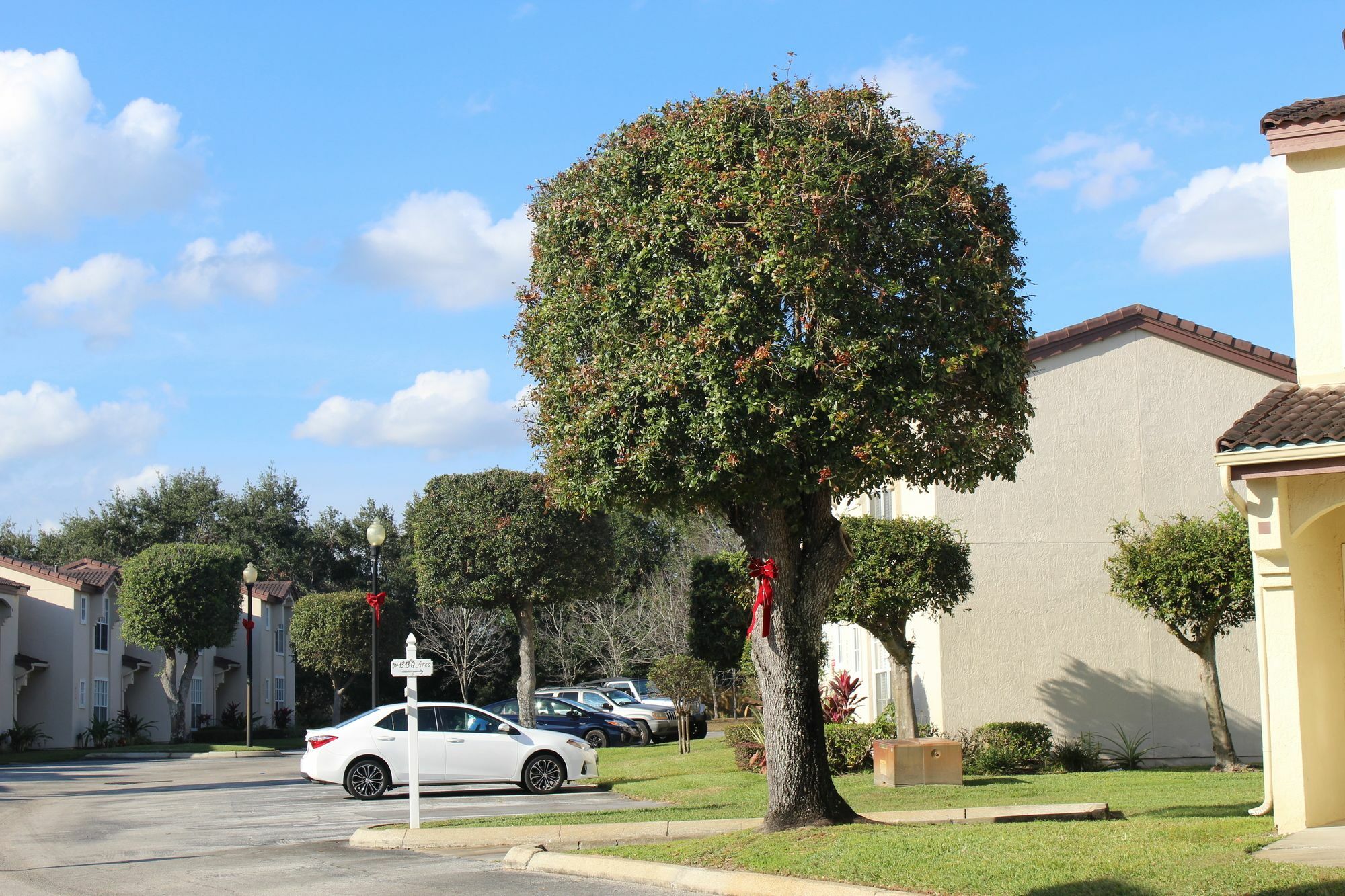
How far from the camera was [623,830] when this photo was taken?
549 inches

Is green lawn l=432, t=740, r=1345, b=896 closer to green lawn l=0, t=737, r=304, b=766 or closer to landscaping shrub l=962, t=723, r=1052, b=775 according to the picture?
landscaping shrub l=962, t=723, r=1052, b=775

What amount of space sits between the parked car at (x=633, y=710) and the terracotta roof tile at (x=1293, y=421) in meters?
24.2

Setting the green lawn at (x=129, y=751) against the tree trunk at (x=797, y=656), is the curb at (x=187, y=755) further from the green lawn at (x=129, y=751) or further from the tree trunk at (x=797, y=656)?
the tree trunk at (x=797, y=656)

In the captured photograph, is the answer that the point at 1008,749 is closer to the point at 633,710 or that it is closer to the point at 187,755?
the point at 633,710

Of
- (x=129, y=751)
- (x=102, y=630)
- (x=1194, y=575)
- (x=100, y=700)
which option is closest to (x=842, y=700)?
(x=1194, y=575)

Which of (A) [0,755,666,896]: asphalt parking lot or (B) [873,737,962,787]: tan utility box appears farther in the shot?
(B) [873,737,962,787]: tan utility box

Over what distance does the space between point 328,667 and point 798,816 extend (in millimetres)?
44395

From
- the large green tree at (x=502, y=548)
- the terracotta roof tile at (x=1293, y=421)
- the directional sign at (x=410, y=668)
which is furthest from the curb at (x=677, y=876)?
the large green tree at (x=502, y=548)

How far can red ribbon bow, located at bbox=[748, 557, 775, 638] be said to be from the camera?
40.8 ft

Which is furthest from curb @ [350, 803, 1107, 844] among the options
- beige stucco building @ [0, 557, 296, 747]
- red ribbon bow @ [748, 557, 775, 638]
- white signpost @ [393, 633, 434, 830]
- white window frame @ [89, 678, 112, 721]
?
white window frame @ [89, 678, 112, 721]

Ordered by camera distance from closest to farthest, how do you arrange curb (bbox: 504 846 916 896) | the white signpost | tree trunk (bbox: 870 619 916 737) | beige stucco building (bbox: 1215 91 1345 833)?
Answer: 1. curb (bbox: 504 846 916 896)
2. beige stucco building (bbox: 1215 91 1345 833)
3. the white signpost
4. tree trunk (bbox: 870 619 916 737)

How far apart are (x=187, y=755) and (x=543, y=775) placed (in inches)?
904

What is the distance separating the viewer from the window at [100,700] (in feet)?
151

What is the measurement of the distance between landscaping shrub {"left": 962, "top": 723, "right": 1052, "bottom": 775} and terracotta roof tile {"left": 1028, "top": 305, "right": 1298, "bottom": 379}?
687cm
